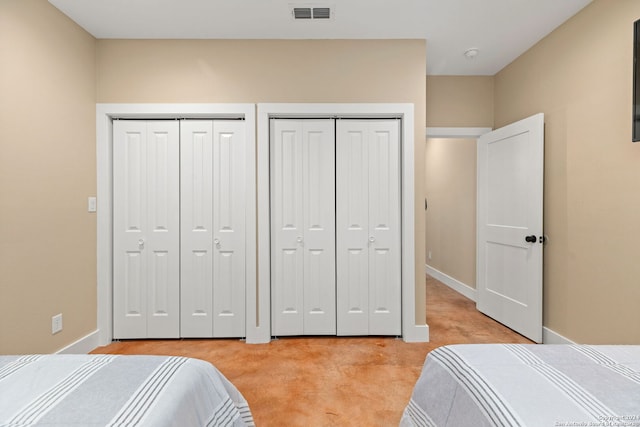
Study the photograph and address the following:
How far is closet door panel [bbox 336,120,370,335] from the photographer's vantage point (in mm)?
2863

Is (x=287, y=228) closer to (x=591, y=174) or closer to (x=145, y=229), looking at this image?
(x=145, y=229)

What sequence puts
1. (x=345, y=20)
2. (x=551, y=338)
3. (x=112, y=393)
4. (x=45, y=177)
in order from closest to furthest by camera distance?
(x=112, y=393), (x=45, y=177), (x=345, y=20), (x=551, y=338)

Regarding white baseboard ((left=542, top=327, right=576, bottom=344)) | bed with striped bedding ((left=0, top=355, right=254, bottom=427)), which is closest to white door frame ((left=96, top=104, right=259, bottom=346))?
bed with striped bedding ((left=0, top=355, right=254, bottom=427))

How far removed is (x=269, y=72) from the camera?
9.20ft

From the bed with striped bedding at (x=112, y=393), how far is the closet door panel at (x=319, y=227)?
63.6 inches

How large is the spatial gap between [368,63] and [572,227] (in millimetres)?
2142

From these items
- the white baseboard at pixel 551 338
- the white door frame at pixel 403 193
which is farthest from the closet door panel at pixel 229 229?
the white baseboard at pixel 551 338

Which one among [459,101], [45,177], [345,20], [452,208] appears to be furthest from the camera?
[452,208]

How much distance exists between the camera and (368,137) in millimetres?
2865

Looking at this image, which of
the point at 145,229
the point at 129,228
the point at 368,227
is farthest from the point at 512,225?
the point at 129,228

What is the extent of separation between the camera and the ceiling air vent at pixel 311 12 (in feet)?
7.82

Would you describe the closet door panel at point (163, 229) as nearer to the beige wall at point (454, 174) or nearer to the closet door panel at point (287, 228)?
the closet door panel at point (287, 228)

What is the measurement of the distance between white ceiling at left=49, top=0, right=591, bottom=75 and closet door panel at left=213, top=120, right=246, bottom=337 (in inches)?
31.4

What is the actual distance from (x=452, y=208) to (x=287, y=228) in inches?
114
